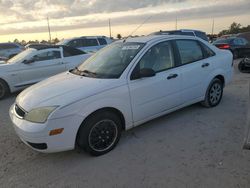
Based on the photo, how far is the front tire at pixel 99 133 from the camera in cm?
341

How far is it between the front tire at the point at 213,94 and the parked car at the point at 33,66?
4810mm

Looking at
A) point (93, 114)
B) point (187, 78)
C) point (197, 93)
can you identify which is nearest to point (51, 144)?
point (93, 114)

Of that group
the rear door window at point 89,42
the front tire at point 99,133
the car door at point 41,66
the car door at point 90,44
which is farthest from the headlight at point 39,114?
the rear door window at point 89,42

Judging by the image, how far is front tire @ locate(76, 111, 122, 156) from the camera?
341cm

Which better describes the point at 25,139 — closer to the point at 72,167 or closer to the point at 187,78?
the point at 72,167

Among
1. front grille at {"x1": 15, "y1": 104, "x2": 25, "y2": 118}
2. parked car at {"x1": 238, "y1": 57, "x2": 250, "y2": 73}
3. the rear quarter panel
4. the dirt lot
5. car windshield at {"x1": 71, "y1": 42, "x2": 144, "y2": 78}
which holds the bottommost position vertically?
the dirt lot

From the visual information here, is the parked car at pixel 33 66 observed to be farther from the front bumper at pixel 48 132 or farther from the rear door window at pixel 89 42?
the rear door window at pixel 89 42

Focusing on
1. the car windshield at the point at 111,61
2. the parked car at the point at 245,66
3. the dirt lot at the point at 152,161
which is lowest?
the dirt lot at the point at 152,161

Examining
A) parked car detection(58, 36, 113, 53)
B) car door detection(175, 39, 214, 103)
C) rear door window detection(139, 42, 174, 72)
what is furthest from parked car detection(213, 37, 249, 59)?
rear door window detection(139, 42, 174, 72)

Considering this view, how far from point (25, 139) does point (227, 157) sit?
276 cm

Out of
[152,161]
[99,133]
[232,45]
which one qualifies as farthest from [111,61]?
[232,45]

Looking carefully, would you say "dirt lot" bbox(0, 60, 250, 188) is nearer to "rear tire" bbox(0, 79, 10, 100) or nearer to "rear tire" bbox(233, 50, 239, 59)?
"rear tire" bbox(0, 79, 10, 100)

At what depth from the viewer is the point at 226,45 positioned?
44.9ft

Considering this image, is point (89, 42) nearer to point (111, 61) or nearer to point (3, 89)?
point (3, 89)
